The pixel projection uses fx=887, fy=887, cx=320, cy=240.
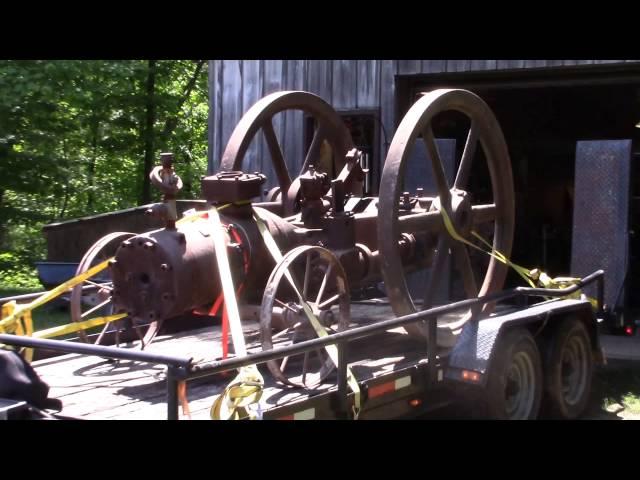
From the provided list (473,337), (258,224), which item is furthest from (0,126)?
(473,337)

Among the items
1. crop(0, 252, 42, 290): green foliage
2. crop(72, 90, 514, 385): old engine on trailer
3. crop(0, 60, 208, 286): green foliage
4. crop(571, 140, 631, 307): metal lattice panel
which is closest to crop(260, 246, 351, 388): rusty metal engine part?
crop(72, 90, 514, 385): old engine on trailer

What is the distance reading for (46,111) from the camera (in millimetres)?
13812

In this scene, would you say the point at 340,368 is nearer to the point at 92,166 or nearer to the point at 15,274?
the point at 15,274

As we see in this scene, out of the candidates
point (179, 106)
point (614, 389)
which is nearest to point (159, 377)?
point (614, 389)

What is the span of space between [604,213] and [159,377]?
4504 millimetres

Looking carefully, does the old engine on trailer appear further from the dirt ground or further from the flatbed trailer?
the dirt ground

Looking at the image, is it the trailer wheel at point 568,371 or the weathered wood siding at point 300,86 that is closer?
the trailer wheel at point 568,371

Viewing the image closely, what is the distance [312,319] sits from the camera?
508 cm

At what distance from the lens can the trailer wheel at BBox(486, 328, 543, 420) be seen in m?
5.68

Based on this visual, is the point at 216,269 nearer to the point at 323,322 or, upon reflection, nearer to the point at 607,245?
the point at 323,322

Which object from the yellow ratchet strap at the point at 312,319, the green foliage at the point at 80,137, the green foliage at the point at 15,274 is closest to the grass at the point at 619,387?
the yellow ratchet strap at the point at 312,319

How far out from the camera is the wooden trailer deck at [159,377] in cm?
460

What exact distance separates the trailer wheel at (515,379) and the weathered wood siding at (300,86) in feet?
16.2

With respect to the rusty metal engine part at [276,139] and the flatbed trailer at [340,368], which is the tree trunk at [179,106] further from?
the flatbed trailer at [340,368]
